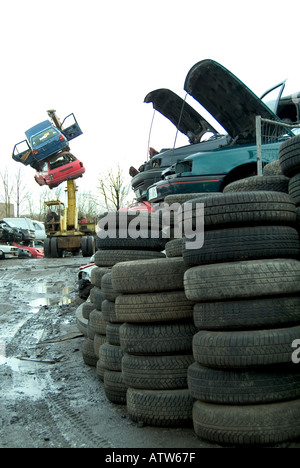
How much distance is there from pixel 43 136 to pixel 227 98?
1414 centimetres

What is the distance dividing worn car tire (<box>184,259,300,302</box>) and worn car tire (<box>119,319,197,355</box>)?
54cm

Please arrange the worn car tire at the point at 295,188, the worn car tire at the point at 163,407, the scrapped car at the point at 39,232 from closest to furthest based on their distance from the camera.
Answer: the worn car tire at the point at 163,407
the worn car tire at the point at 295,188
the scrapped car at the point at 39,232

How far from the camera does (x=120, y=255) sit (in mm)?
5148

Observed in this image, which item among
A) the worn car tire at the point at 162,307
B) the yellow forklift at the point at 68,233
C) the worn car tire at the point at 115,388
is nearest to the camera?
the worn car tire at the point at 162,307

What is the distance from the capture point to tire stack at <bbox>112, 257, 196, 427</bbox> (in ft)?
11.7

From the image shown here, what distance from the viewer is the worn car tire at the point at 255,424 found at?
2895mm

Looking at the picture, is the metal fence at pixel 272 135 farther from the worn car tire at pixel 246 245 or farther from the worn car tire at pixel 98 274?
the worn car tire at pixel 246 245

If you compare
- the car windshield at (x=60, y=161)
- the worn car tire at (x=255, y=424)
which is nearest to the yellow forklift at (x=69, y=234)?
the car windshield at (x=60, y=161)

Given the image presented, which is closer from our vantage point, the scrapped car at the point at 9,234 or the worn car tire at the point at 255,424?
the worn car tire at the point at 255,424

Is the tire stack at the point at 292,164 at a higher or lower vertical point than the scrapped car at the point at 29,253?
higher

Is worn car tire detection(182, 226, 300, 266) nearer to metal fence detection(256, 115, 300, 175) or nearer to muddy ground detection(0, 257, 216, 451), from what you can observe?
muddy ground detection(0, 257, 216, 451)

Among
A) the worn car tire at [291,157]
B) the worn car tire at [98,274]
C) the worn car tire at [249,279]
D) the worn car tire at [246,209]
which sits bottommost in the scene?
the worn car tire at [98,274]

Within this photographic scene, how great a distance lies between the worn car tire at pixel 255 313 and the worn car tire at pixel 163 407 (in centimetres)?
66

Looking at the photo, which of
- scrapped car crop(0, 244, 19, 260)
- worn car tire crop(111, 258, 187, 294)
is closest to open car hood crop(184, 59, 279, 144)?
worn car tire crop(111, 258, 187, 294)
